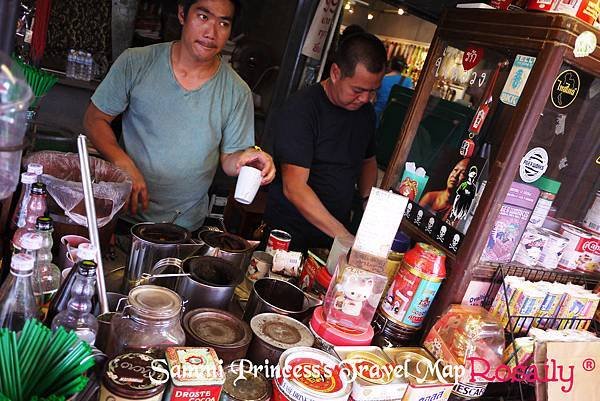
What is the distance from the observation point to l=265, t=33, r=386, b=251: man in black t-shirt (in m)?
2.30

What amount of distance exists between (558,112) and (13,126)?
4.69 ft

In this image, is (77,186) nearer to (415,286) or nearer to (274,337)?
(274,337)

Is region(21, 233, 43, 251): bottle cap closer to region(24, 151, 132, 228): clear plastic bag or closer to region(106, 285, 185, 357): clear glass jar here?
region(106, 285, 185, 357): clear glass jar

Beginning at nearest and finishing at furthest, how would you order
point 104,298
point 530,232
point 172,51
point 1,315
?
point 1,315
point 104,298
point 530,232
point 172,51

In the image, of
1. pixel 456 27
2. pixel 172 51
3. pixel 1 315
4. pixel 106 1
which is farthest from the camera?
pixel 106 1

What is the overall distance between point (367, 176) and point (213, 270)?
177 cm

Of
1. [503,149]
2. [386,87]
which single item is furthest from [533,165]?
[386,87]

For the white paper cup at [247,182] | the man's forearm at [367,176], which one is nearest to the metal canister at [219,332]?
the white paper cup at [247,182]

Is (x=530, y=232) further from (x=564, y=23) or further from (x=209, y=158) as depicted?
(x=209, y=158)

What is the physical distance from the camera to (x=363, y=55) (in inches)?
89.8

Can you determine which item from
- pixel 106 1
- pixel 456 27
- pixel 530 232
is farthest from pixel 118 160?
pixel 106 1

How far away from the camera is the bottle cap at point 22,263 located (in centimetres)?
82

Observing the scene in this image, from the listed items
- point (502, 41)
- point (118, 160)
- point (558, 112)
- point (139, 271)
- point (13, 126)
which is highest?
point (502, 41)

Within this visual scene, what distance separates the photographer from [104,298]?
1.07 metres
